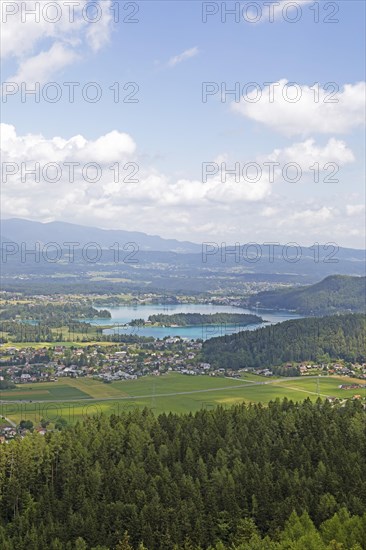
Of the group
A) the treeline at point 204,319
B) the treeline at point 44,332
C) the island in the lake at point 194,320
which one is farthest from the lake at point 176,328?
the treeline at point 44,332

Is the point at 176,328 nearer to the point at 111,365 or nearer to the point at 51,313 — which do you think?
the point at 51,313

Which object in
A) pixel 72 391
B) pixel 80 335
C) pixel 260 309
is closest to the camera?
pixel 72 391

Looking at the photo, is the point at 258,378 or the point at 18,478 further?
the point at 258,378

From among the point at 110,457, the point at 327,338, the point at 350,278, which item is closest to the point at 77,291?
the point at 350,278

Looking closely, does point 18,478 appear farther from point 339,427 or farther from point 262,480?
point 339,427

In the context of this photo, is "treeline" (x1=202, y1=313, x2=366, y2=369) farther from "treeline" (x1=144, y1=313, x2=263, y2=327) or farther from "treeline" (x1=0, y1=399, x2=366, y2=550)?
"treeline" (x1=0, y1=399, x2=366, y2=550)

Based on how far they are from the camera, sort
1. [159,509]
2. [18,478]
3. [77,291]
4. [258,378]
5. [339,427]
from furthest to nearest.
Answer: [77,291], [258,378], [339,427], [18,478], [159,509]

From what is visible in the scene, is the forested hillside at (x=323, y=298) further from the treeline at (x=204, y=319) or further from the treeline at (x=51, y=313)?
the treeline at (x=51, y=313)
